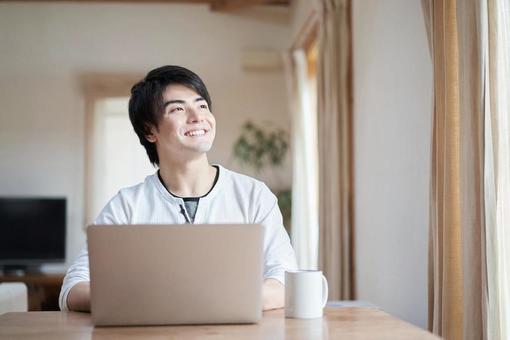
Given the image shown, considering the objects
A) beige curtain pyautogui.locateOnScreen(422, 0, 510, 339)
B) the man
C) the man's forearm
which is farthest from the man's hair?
beige curtain pyautogui.locateOnScreen(422, 0, 510, 339)

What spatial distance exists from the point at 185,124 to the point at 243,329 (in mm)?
745

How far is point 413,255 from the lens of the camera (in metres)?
2.91

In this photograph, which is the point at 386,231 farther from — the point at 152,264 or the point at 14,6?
the point at 14,6

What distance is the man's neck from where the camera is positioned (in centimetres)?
191

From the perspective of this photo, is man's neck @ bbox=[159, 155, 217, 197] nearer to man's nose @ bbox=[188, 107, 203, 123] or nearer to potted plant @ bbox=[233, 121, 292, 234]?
man's nose @ bbox=[188, 107, 203, 123]

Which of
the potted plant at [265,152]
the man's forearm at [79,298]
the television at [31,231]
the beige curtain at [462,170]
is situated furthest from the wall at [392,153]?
the television at [31,231]

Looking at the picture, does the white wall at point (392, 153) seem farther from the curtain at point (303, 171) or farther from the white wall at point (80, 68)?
the white wall at point (80, 68)

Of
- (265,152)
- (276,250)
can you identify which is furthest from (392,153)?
(265,152)

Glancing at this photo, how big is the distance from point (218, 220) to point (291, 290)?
19.7 inches

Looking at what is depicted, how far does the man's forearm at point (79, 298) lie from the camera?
158 centimetres

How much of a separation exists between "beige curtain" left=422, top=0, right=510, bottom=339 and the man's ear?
933 millimetres

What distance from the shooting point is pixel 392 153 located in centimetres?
318

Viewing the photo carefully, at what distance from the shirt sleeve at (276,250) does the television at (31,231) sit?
14.5ft

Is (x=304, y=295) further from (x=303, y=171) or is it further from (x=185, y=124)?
(x=303, y=171)
